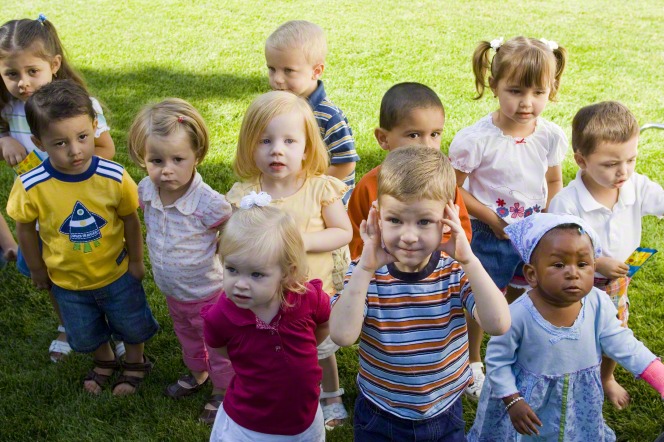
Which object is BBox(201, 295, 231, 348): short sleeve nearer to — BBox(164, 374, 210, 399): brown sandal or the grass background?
the grass background

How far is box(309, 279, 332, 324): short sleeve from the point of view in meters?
2.76

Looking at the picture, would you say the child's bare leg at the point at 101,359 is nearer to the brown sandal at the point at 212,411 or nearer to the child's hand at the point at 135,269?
the child's hand at the point at 135,269

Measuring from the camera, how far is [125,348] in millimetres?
3912

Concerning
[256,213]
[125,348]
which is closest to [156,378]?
[125,348]

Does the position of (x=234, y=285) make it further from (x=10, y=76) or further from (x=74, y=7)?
(x=74, y=7)

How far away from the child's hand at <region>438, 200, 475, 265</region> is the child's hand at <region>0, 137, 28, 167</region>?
8.42 feet

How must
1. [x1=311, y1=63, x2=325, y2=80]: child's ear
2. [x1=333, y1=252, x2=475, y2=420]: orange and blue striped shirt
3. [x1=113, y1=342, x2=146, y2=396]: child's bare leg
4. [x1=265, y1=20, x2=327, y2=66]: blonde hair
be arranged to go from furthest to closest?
1. [x1=311, y1=63, x2=325, y2=80]: child's ear
2. [x1=265, y1=20, x2=327, y2=66]: blonde hair
3. [x1=113, y1=342, x2=146, y2=396]: child's bare leg
4. [x1=333, y1=252, x2=475, y2=420]: orange and blue striped shirt

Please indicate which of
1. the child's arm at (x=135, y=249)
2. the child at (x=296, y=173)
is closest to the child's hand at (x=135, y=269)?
the child's arm at (x=135, y=249)

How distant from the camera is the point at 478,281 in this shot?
2.32 m

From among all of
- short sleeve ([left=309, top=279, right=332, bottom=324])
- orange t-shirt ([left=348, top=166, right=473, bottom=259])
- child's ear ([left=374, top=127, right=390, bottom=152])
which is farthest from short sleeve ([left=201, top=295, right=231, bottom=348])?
child's ear ([left=374, top=127, right=390, bottom=152])

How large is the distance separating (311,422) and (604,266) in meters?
1.45

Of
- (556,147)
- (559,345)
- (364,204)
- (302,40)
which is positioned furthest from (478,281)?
(302,40)

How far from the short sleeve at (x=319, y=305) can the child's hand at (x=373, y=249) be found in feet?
1.36

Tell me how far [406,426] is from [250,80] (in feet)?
21.8
